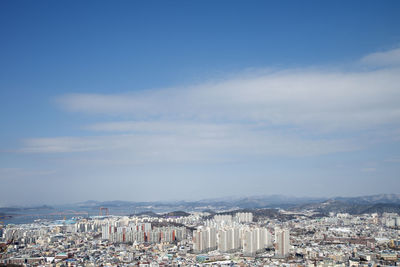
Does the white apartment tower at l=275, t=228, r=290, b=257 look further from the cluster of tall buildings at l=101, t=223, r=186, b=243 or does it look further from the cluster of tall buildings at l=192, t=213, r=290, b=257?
the cluster of tall buildings at l=101, t=223, r=186, b=243

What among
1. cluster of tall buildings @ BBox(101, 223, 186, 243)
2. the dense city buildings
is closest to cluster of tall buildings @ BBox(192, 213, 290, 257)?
the dense city buildings

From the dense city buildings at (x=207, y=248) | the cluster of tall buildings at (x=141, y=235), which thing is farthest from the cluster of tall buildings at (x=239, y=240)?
the cluster of tall buildings at (x=141, y=235)

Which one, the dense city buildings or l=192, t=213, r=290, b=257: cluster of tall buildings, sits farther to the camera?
l=192, t=213, r=290, b=257: cluster of tall buildings

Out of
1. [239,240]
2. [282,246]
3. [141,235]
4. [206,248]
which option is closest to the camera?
[282,246]

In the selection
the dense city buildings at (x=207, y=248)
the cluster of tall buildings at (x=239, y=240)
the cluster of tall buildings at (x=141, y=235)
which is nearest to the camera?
the dense city buildings at (x=207, y=248)

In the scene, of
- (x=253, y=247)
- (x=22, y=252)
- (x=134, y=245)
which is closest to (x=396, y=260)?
(x=253, y=247)

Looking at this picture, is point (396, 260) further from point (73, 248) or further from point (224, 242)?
point (73, 248)

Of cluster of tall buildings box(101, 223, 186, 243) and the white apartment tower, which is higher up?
the white apartment tower

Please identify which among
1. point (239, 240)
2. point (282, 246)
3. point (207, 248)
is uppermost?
point (282, 246)

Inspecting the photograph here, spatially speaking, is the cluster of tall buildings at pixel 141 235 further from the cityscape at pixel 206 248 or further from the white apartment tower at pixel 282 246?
the white apartment tower at pixel 282 246

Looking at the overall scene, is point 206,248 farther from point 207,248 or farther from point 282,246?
point 282,246

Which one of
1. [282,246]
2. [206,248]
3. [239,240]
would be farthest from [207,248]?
[282,246]
